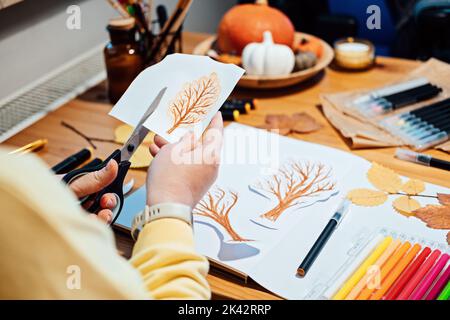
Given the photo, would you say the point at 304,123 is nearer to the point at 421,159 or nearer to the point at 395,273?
the point at 421,159

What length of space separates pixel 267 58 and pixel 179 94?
0.40 m

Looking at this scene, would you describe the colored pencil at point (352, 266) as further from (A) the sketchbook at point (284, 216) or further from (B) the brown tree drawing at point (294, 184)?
(B) the brown tree drawing at point (294, 184)

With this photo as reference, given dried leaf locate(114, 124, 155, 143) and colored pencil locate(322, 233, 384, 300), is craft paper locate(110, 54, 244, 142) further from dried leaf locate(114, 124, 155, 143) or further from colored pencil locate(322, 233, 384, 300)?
colored pencil locate(322, 233, 384, 300)

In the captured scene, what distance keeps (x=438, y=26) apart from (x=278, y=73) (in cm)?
71

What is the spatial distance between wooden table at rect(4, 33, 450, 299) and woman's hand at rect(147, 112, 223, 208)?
139mm

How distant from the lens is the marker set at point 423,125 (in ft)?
3.34

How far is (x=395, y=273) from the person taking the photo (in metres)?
0.67

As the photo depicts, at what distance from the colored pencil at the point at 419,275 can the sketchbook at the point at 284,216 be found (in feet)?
0.20

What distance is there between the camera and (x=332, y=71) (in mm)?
1357

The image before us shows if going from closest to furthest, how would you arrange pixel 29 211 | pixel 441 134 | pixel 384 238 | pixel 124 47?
1. pixel 29 211
2. pixel 384 238
3. pixel 441 134
4. pixel 124 47

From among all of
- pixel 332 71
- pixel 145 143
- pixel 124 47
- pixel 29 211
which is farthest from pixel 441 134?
pixel 29 211

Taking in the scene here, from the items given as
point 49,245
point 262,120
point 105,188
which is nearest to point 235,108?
point 262,120

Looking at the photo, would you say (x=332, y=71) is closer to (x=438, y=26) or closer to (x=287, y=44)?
(x=287, y=44)

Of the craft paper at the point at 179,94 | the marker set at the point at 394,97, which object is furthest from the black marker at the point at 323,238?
the marker set at the point at 394,97
